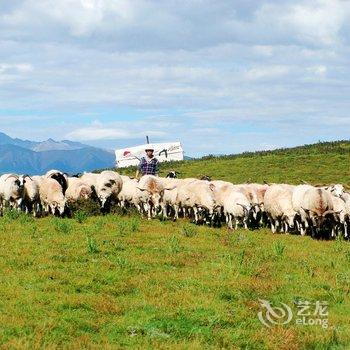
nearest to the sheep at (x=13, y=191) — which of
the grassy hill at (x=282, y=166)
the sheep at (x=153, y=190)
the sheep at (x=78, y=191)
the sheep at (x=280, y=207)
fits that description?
the sheep at (x=78, y=191)

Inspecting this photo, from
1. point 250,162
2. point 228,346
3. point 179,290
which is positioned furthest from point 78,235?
point 250,162

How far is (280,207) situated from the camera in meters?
21.7

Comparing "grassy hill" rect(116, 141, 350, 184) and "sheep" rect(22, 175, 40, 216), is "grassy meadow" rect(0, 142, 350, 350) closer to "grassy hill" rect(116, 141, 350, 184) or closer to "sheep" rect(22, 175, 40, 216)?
"sheep" rect(22, 175, 40, 216)

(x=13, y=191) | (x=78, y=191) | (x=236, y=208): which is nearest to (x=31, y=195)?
(x=13, y=191)

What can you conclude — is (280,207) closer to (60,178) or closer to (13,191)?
(60,178)

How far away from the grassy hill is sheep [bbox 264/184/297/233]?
51.3 ft

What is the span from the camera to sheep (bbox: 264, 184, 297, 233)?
70.2 feet

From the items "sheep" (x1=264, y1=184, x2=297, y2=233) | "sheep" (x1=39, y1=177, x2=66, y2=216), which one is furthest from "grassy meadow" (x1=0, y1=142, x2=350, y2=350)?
"sheep" (x1=39, y1=177, x2=66, y2=216)

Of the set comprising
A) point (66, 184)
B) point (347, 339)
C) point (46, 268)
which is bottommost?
point (347, 339)

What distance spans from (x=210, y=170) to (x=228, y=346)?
139ft

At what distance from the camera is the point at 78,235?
56.8ft

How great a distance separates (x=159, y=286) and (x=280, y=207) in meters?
11.4

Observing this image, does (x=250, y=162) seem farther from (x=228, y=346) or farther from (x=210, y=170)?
(x=228, y=346)

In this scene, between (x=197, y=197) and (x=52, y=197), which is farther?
(x=52, y=197)
